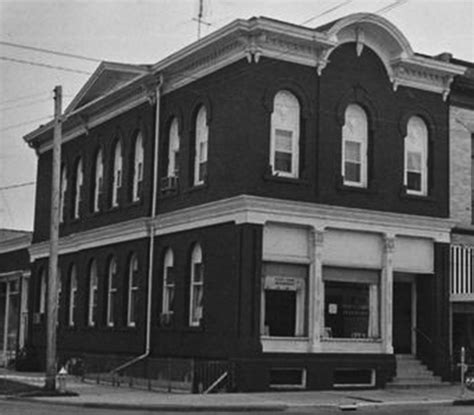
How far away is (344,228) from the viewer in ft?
106

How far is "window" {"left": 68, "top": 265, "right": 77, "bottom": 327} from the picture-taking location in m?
43.8

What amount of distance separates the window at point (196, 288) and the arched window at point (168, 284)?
1.45 m

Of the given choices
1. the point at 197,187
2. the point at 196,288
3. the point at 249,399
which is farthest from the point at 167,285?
the point at 249,399

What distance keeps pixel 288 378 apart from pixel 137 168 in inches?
478

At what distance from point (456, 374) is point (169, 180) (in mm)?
12138

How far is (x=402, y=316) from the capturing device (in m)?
35.2

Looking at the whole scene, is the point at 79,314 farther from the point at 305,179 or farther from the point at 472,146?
the point at 472,146

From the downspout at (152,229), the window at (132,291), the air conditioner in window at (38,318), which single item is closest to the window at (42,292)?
the air conditioner in window at (38,318)

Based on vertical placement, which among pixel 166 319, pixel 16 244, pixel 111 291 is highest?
pixel 16 244

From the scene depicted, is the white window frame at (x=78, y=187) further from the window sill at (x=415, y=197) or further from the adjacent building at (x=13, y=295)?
the window sill at (x=415, y=197)

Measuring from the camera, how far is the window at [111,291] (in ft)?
131

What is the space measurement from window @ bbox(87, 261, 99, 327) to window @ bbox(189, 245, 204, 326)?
8.80 meters

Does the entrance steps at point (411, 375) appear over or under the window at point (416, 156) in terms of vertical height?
under

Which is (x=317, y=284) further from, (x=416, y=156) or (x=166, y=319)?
(x=416, y=156)
